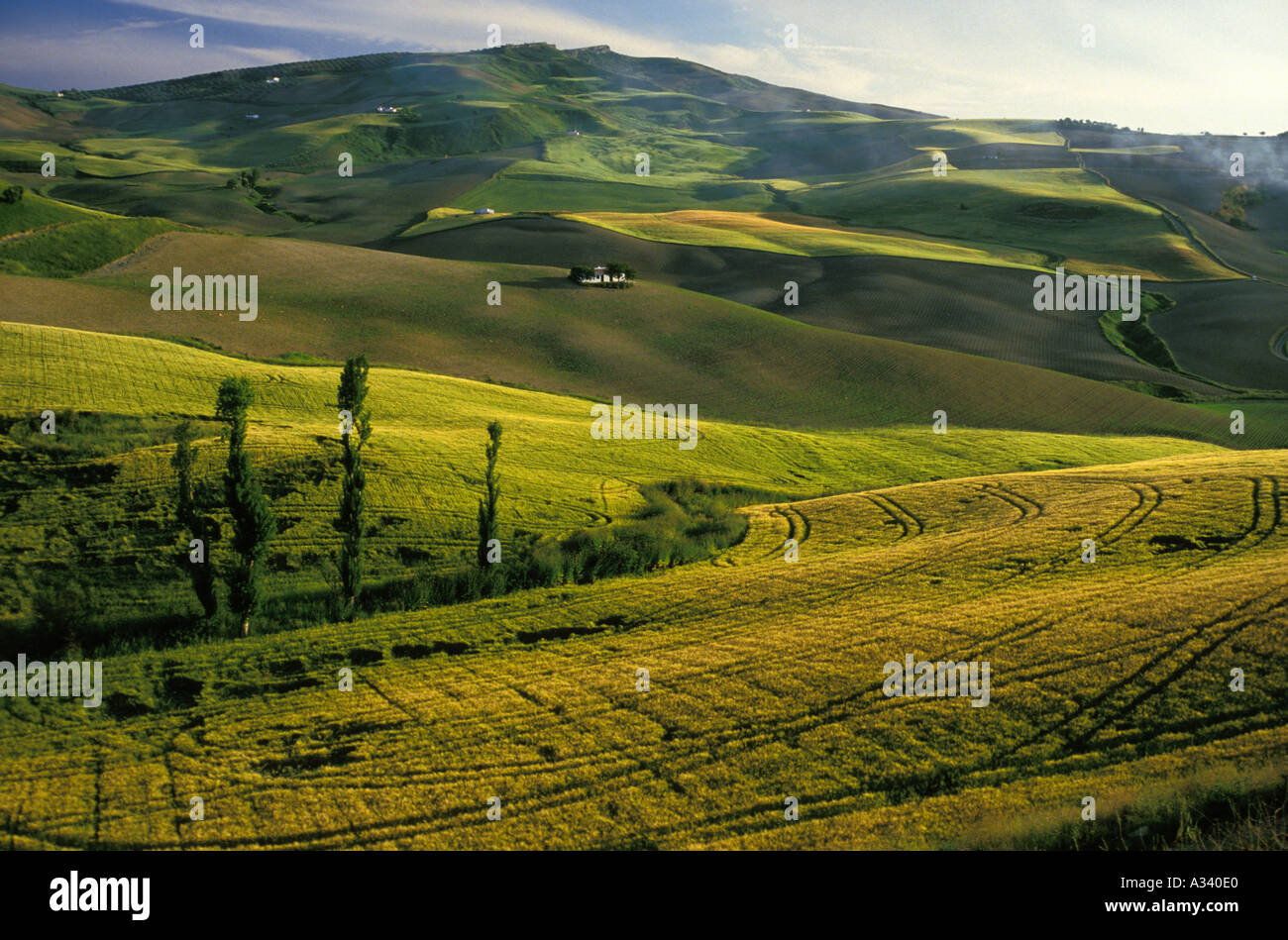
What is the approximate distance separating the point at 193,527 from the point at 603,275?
74294 millimetres

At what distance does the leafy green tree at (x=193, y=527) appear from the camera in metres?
30.7

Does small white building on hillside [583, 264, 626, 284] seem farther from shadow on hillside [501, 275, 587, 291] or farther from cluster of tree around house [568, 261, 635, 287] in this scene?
shadow on hillside [501, 275, 587, 291]

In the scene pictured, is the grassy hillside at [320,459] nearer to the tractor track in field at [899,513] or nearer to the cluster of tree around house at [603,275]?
the tractor track in field at [899,513]

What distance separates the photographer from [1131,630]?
73.8 feet

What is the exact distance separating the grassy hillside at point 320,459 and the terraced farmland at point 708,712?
6.92 meters

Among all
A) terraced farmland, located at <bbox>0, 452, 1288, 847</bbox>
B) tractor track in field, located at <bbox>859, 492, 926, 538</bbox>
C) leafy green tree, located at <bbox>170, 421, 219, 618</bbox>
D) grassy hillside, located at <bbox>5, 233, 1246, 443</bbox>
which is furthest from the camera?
grassy hillside, located at <bbox>5, 233, 1246, 443</bbox>

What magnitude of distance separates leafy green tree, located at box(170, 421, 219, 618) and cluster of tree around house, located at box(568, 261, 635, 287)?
66.9m

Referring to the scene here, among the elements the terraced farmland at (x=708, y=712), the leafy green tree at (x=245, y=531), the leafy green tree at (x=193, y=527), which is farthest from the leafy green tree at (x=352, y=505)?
the leafy green tree at (x=193, y=527)

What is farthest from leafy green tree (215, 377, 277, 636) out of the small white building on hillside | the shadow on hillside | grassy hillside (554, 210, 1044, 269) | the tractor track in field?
grassy hillside (554, 210, 1044, 269)

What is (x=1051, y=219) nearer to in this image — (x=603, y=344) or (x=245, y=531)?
(x=603, y=344)

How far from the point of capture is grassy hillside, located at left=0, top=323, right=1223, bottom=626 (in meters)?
33.6

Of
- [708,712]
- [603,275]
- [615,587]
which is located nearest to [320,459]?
[615,587]

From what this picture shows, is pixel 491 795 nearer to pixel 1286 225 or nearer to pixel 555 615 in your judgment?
pixel 555 615

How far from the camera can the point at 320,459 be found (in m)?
40.5
